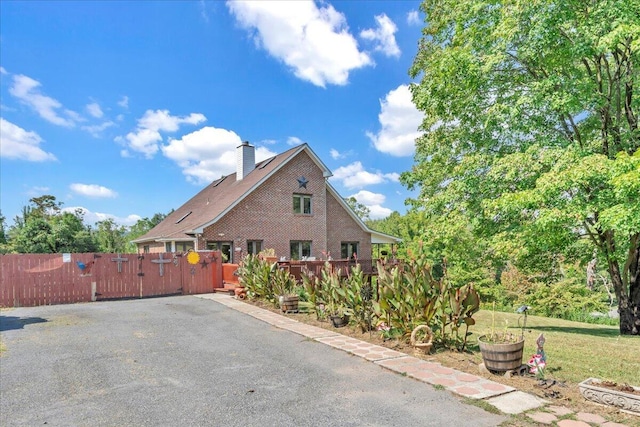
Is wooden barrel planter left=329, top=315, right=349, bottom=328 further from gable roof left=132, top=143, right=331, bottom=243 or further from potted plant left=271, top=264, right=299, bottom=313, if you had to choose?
gable roof left=132, top=143, right=331, bottom=243

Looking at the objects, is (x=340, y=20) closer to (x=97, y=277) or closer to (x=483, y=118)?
(x=483, y=118)

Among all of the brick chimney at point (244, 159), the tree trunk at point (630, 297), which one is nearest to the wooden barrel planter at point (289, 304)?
the tree trunk at point (630, 297)

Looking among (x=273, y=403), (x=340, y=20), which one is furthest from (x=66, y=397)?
(x=340, y=20)

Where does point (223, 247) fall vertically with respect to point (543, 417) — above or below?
above

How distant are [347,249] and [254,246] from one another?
670 cm

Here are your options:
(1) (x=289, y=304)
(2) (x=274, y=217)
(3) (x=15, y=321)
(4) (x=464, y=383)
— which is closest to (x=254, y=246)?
(2) (x=274, y=217)

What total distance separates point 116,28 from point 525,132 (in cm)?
1226

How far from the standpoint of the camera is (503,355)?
4840 mm

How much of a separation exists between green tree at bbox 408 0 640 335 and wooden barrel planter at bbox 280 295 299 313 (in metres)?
4.73

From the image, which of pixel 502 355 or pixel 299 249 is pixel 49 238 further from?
pixel 502 355

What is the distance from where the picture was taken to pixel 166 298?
1455cm

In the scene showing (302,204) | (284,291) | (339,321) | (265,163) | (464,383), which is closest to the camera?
(464,383)

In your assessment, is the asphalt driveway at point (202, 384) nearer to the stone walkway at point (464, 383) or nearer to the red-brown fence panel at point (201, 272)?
the stone walkway at point (464, 383)

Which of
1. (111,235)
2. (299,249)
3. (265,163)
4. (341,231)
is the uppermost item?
(265,163)
